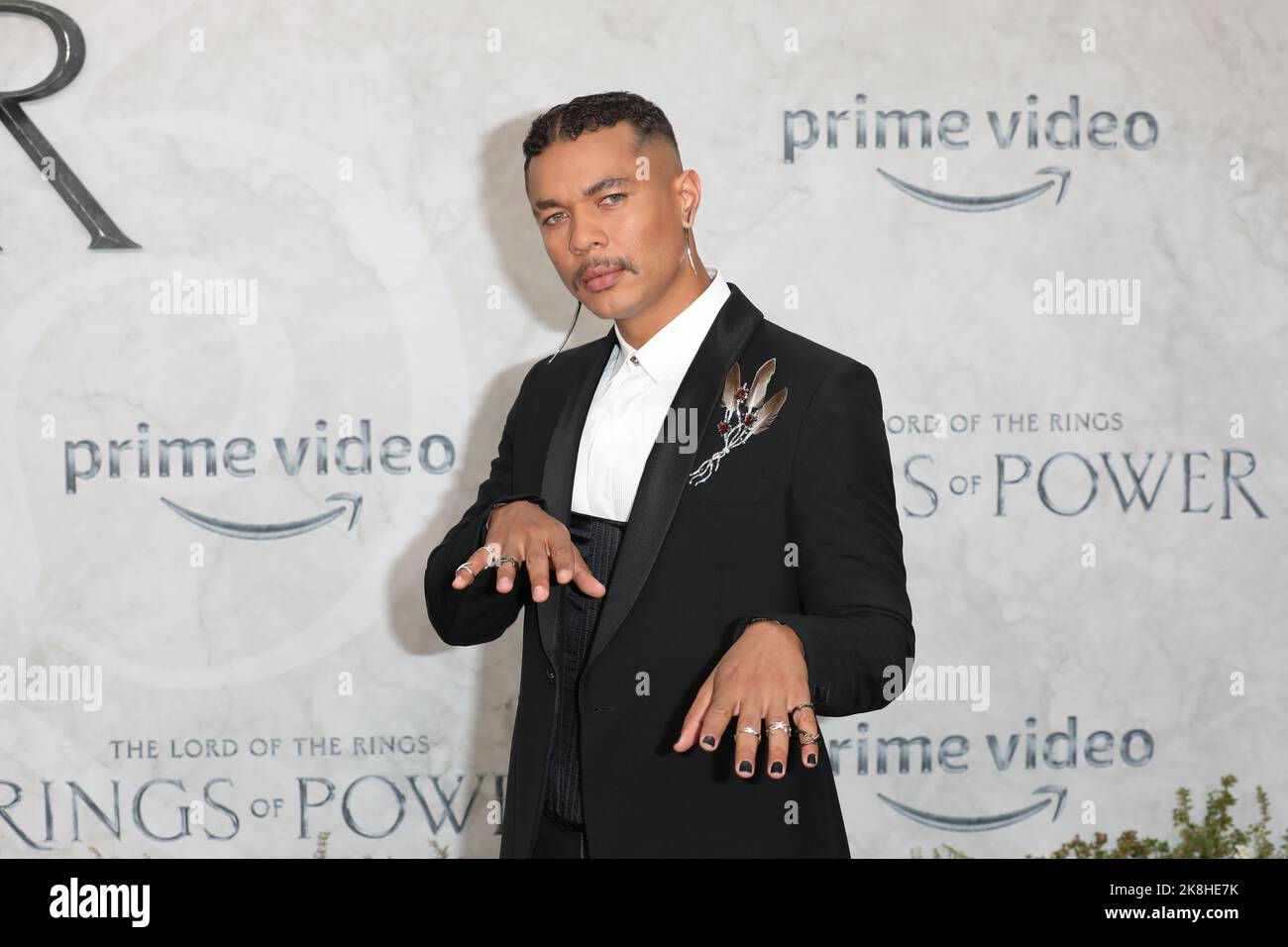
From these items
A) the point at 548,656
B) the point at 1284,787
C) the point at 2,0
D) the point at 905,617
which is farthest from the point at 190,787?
the point at 1284,787

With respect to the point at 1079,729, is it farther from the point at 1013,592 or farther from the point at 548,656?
the point at 548,656

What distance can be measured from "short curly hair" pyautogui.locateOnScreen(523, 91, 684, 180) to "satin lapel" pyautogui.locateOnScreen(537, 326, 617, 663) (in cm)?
32

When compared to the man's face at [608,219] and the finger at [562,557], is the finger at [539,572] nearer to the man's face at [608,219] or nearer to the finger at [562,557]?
the finger at [562,557]

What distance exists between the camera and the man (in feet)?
5.12

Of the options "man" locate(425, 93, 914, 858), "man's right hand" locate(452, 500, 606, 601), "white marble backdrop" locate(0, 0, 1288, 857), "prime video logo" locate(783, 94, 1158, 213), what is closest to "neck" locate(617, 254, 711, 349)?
"man" locate(425, 93, 914, 858)

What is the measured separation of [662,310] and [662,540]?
0.38 meters

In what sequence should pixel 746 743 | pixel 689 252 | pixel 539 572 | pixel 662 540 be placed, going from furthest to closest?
1. pixel 689 252
2. pixel 662 540
3. pixel 539 572
4. pixel 746 743

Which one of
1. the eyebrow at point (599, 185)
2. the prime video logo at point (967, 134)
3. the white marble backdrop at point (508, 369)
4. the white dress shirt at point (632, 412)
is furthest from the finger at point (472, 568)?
the prime video logo at point (967, 134)

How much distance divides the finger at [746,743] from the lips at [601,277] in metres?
0.73

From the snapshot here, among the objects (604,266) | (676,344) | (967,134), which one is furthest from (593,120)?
(967,134)

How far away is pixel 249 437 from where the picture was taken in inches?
119

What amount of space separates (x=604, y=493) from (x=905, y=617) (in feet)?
1.59

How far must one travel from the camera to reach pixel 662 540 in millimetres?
1636

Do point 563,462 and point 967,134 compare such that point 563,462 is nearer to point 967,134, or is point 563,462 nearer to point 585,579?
point 585,579
